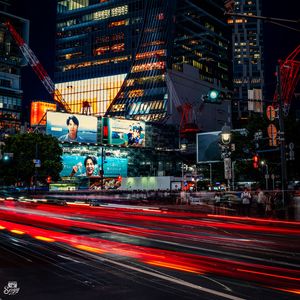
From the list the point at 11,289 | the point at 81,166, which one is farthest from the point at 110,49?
the point at 11,289

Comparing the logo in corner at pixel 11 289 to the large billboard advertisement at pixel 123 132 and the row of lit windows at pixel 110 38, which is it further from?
the row of lit windows at pixel 110 38

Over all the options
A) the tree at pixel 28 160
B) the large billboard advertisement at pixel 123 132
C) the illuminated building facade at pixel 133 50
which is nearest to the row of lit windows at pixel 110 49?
the illuminated building facade at pixel 133 50

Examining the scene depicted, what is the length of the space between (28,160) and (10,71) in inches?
4557

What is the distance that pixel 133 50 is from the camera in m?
152

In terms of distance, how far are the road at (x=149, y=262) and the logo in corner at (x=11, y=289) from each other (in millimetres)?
105

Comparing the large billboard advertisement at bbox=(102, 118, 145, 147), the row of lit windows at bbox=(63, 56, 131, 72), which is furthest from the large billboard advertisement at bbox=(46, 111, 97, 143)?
the row of lit windows at bbox=(63, 56, 131, 72)

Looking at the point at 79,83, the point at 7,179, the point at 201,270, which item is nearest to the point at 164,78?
the point at 79,83

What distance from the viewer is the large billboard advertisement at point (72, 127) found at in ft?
309

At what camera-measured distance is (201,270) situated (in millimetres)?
9898

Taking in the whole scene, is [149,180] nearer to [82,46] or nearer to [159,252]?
[159,252]

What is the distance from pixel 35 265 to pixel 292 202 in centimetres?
2491

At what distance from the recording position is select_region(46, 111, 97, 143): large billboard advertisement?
94.3m

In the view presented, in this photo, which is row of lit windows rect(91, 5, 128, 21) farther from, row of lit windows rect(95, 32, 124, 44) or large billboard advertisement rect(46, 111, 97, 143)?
large billboard advertisement rect(46, 111, 97, 143)

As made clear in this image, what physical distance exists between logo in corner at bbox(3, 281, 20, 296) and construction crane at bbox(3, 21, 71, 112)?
→ 155922 millimetres
